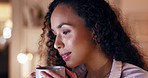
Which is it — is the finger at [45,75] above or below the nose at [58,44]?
below

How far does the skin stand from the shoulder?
7cm

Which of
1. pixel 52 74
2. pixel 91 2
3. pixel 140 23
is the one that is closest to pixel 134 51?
pixel 91 2

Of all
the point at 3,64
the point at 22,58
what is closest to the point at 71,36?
the point at 22,58

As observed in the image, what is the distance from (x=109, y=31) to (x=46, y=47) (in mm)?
236

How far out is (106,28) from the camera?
1.00 metres

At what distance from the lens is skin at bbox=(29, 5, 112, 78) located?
94cm

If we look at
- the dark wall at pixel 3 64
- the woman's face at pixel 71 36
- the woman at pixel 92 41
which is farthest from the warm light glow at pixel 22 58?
the woman's face at pixel 71 36

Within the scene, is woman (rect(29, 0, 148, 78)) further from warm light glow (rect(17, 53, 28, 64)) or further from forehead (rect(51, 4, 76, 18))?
warm light glow (rect(17, 53, 28, 64))

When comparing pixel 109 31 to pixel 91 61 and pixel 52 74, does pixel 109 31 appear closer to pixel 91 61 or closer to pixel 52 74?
pixel 91 61

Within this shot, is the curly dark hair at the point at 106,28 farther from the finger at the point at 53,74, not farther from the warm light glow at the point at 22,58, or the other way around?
the warm light glow at the point at 22,58

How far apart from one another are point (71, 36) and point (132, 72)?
20cm

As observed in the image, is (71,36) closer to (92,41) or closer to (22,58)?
(92,41)

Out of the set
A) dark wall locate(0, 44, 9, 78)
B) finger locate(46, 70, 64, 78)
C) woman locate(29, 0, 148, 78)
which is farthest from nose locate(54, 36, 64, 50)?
dark wall locate(0, 44, 9, 78)

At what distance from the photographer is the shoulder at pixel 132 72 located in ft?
3.08
